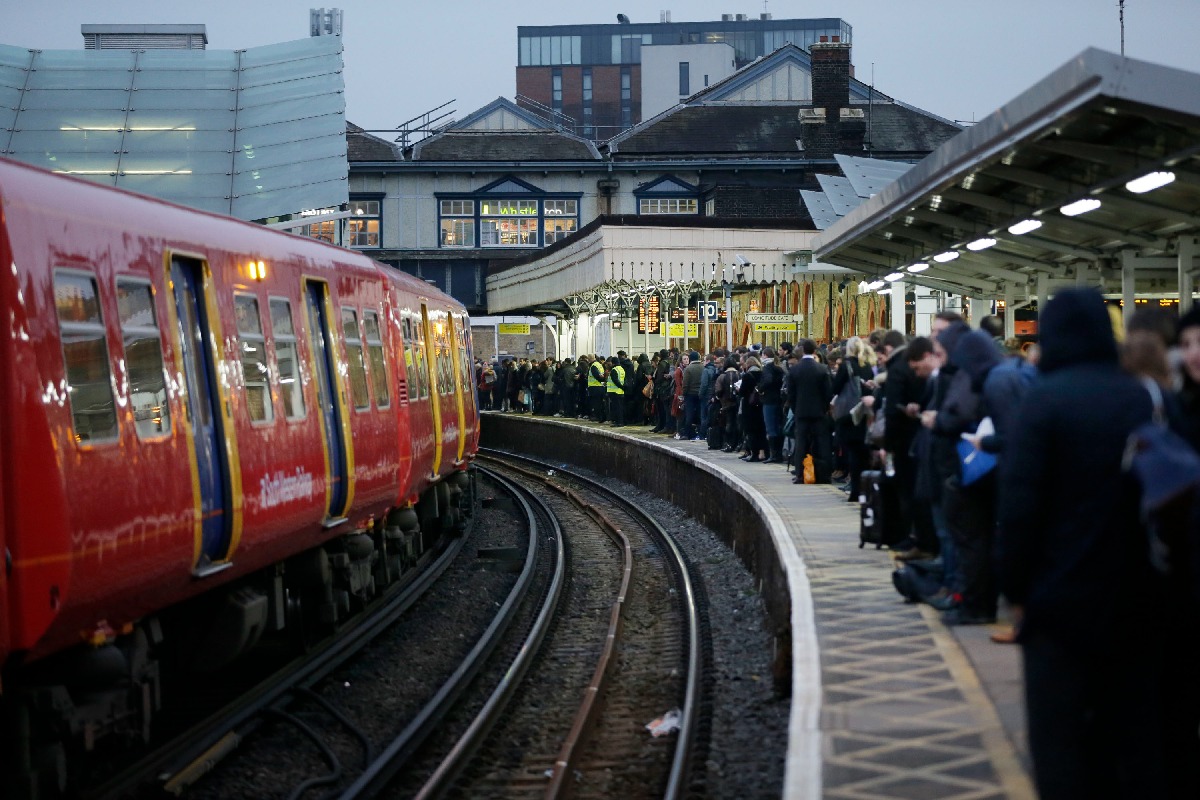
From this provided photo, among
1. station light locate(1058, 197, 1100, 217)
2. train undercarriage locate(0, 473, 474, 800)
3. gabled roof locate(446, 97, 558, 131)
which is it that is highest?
gabled roof locate(446, 97, 558, 131)

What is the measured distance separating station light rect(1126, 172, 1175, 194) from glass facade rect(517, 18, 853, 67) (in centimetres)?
10502

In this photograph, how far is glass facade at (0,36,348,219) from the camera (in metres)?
40.9

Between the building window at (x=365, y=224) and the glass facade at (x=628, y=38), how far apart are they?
60820 millimetres

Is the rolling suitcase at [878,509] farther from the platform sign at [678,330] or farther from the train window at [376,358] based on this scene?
the platform sign at [678,330]

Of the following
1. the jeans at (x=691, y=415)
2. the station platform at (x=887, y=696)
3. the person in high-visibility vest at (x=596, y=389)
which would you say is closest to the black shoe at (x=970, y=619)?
the station platform at (x=887, y=696)

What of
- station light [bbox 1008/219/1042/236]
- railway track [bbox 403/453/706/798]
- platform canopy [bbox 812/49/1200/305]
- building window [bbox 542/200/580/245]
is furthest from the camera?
building window [bbox 542/200/580/245]

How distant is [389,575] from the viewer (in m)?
15.8

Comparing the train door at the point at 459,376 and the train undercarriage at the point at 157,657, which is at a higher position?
the train door at the point at 459,376

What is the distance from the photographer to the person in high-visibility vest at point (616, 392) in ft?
110

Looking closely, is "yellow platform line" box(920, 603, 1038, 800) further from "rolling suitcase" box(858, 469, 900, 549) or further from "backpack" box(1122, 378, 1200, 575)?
"rolling suitcase" box(858, 469, 900, 549)

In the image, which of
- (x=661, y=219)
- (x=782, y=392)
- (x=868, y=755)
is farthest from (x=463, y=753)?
(x=661, y=219)

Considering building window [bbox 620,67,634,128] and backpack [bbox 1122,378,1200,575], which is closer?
backpack [bbox 1122,378,1200,575]

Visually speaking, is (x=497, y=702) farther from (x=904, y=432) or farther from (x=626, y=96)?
(x=626, y=96)

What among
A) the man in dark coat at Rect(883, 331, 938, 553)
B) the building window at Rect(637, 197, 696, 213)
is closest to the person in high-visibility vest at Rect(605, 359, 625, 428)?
the man in dark coat at Rect(883, 331, 938, 553)
